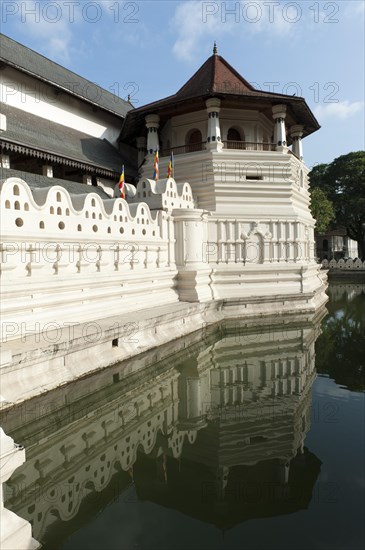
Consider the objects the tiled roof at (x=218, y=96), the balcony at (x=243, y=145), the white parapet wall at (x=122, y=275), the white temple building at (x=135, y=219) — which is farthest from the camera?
the balcony at (x=243, y=145)

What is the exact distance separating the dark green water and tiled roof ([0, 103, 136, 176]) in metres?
7.49

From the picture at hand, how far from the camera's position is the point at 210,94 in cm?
1442

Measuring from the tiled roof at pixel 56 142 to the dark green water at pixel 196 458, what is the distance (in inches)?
295

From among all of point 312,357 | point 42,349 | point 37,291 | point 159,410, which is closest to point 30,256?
point 37,291

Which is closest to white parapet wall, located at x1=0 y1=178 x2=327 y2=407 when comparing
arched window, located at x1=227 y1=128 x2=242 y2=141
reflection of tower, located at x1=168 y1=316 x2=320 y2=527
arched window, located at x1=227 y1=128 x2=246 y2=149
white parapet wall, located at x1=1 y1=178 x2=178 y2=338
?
white parapet wall, located at x1=1 y1=178 x2=178 y2=338

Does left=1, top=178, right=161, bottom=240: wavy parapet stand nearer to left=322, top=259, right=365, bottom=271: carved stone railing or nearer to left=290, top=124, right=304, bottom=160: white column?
left=290, top=124, right=304, bottom=160: white column

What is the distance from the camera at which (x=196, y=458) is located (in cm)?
548

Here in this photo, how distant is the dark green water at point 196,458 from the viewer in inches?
159

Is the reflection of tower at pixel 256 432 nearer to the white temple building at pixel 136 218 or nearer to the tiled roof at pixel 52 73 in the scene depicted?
the white temple building at pixel 136 218

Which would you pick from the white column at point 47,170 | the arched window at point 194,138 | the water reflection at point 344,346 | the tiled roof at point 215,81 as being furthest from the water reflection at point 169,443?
the tiled roof at point 215,81

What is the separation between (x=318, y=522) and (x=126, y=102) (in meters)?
23.7

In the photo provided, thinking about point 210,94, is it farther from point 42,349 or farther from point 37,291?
point 42,349

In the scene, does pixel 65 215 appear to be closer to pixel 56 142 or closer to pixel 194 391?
pixel 194 391

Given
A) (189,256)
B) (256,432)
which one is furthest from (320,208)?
(256,432)
